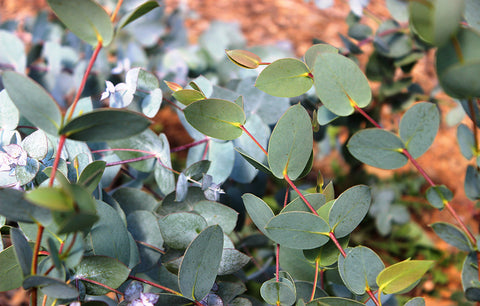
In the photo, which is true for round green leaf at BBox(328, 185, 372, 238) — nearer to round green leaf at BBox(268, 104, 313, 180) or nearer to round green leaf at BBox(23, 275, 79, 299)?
round green leaf at BBox(268, 104, 313, 180)

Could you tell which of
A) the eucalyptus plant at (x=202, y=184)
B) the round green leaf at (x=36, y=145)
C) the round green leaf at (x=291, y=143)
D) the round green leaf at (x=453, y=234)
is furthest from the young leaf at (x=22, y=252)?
the round green leaf at (x=453, y=234)

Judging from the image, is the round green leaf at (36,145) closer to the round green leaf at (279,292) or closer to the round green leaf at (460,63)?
the round green leaf at (279,292)

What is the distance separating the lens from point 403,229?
125cm

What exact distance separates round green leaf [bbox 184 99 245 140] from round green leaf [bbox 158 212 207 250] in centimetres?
10

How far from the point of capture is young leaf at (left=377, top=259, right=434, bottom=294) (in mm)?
331

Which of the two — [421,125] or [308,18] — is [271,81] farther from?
[308,18]

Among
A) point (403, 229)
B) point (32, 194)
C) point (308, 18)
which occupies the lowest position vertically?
point (403, 229)

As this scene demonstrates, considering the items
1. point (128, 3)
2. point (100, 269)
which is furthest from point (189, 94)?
point (128, 3)

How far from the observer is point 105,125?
267mm

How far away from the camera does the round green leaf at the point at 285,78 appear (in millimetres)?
378

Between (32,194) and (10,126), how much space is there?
25 centimetres

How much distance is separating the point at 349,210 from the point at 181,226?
178 mm

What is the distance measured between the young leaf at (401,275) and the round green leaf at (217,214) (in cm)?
17

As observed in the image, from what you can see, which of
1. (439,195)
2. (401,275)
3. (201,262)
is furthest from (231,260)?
(439,195)
